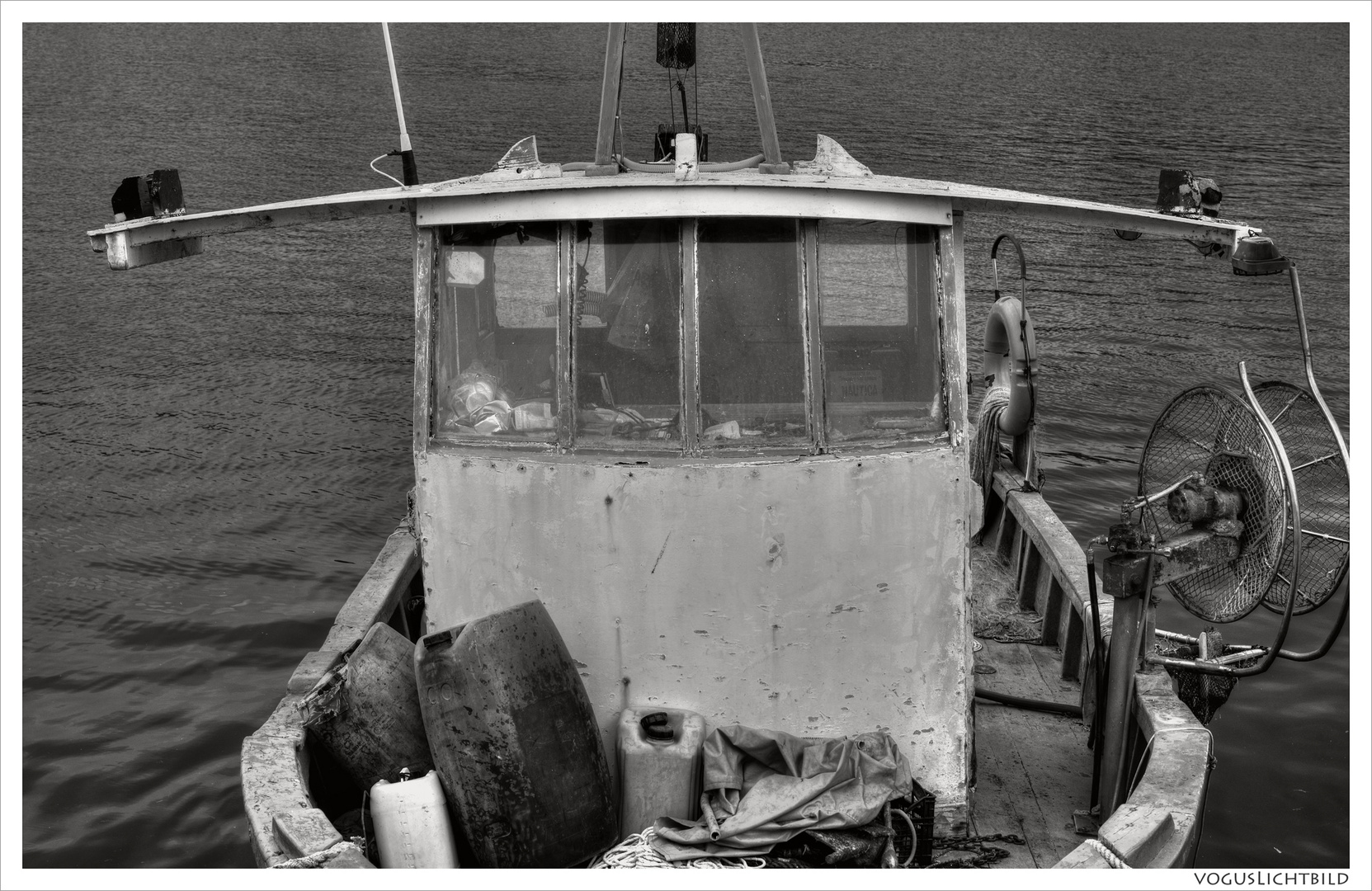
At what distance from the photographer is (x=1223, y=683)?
650cm

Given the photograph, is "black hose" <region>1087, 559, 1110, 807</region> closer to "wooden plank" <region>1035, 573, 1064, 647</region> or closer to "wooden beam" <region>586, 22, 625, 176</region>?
"wooden plank" <region>1035, 573, 1064, 647</region>

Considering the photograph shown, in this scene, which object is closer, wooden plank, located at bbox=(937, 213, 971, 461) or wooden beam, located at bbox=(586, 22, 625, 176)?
wooden plank, located at bbox=(937, 213, 971, 461)

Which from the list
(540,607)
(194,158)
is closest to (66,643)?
(540,607)

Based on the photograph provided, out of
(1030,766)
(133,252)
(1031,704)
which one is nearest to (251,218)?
(133,252)

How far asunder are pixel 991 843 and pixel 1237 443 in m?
2.05

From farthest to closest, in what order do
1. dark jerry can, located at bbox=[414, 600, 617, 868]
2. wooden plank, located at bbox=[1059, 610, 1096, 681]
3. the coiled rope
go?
1. the coiled rope
2. wooden plank, located at bbox=[1059, 610, 1096, 681]
3. dark jerry can, located at bbox=[414, 600, 617, 868]

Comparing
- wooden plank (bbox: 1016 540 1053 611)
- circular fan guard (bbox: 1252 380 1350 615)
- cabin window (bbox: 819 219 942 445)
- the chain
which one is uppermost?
cabin window (bbox: 819 219 942 445)

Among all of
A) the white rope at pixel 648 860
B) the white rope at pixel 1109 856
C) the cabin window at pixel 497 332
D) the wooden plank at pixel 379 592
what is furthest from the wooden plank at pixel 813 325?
the wooden plank at pixel 379 592

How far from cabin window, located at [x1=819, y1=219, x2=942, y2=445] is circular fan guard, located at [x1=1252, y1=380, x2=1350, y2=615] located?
1362 mm

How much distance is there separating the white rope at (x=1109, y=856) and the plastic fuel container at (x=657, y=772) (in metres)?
1.55

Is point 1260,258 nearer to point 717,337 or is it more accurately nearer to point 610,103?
point 717,337

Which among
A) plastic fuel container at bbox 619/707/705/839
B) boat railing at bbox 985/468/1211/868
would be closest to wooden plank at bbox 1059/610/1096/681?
boat railing at bbox 985/468/1211/868

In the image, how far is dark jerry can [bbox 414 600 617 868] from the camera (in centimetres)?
512

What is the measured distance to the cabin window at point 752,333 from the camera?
547 centimetres
